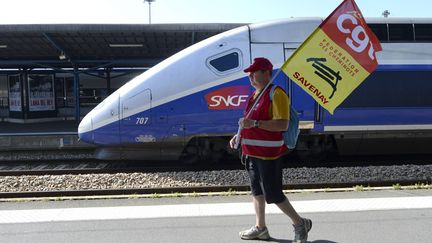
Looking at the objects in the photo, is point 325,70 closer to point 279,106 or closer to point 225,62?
point 279,106

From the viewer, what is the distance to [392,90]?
934cm

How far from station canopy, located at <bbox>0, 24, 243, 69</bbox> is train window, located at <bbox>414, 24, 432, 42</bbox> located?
643cm

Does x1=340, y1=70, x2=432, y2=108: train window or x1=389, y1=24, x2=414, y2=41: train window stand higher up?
x1=389, y1=24, x2=414, y2=41: train window

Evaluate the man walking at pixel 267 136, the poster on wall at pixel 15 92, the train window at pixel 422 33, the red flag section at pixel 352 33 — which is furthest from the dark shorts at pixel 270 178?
the poster on wall at pixel 15 92

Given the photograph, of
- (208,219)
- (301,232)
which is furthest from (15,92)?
(301,232)

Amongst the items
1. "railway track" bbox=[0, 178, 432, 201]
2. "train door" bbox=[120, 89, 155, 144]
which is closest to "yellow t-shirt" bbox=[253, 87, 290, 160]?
"railway track" bbox=[0, 178, 432, 201]

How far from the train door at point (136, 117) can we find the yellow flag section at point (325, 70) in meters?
4.38

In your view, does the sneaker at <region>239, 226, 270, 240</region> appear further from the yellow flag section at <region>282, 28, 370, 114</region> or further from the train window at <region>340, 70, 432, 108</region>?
the train window at <region>340, 70, 432, 108</region>

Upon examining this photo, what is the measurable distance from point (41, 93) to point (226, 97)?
1623 cm

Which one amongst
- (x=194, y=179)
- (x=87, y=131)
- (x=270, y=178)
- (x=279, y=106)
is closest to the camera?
(x=279, y=106)

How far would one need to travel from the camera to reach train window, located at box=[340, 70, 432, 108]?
9242 millimetres

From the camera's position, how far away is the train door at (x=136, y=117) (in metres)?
8.82

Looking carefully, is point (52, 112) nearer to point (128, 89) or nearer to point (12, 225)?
point (128, 89)

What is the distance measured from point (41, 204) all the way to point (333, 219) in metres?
3.56
